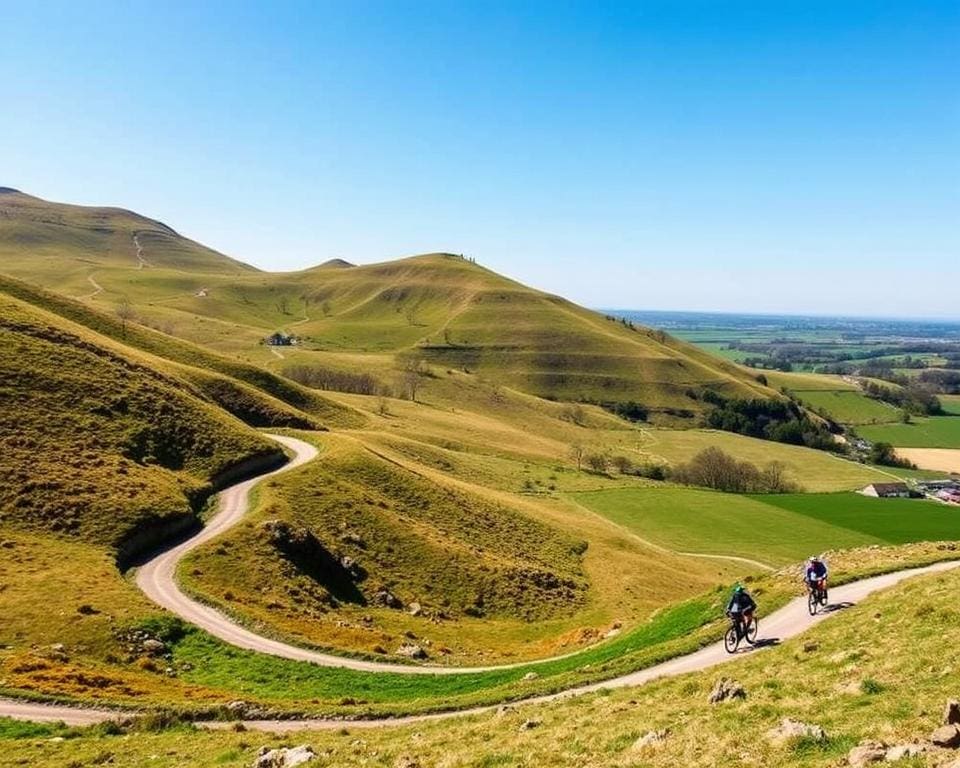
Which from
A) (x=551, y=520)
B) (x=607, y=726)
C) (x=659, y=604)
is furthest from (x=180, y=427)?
(x=607, y=726)

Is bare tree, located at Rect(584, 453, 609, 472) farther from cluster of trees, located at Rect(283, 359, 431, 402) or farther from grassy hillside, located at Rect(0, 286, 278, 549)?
grassy hillside, located at Rect(0, 286, 278, 549)

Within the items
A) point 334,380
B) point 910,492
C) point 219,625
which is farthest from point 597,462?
point 219,625

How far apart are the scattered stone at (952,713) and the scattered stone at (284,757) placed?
15132 millimetres

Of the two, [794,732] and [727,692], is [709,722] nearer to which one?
[727,692]

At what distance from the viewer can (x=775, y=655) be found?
22.8 m

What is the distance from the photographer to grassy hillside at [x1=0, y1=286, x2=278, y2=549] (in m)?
48.7

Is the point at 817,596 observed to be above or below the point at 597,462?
above

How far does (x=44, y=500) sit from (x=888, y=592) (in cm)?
5064

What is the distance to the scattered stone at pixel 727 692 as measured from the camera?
18.4 metres

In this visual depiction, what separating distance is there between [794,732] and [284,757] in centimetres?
1334

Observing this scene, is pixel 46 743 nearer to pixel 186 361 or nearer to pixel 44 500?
pixel 44 500

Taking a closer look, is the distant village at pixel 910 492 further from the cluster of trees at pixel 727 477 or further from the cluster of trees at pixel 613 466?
the cluster of trees at pixel 613 466

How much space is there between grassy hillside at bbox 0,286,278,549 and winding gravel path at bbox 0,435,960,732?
14.2 ft

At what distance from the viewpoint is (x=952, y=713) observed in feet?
41.3
